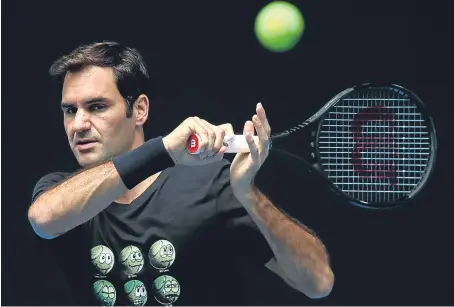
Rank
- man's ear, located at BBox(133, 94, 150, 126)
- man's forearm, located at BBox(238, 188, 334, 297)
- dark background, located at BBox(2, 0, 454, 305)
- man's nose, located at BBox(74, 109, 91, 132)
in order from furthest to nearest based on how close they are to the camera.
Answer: dark background, located at BBox(2, 0, 454, 305) → man's ear, located at BBox(133, 94, 150, 126) → man's nose, located at BBox(74, 109, 91, 132) → man's forearm, located at BBox(238, 188, 334, 297)

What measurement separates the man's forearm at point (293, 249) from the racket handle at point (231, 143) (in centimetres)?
19

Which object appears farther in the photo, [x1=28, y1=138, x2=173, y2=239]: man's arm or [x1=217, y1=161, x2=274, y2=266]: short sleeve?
[x1=217, y1=161, x2=274, y2=266]: short sleeve

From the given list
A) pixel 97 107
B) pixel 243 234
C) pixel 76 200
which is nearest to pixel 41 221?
pixel 76 200

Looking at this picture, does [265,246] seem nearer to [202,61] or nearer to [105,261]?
[105,261]

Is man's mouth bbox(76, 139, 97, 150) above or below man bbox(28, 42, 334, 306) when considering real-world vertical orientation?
above

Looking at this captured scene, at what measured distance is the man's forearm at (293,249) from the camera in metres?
3.42

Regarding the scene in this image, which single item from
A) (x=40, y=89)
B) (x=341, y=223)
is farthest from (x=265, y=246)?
(x=40, y=89)

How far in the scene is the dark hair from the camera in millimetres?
3699

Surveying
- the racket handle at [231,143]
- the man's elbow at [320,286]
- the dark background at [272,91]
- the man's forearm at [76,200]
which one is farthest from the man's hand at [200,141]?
the dark background at [272,91]

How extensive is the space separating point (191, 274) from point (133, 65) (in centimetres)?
70

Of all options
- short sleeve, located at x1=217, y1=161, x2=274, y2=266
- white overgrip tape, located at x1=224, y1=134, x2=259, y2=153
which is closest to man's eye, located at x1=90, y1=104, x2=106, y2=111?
short sleeve, located at x1=217, y1=161, x2=274, y2=266

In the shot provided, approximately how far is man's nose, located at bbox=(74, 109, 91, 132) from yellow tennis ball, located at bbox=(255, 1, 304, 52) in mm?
1186

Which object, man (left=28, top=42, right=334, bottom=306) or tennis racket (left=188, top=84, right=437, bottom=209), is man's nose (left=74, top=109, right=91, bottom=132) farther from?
tennis racket (left=188, top=84, right=437, bottom=209)

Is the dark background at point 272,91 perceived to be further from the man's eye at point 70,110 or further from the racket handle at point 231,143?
the racket handle at point 231,143
